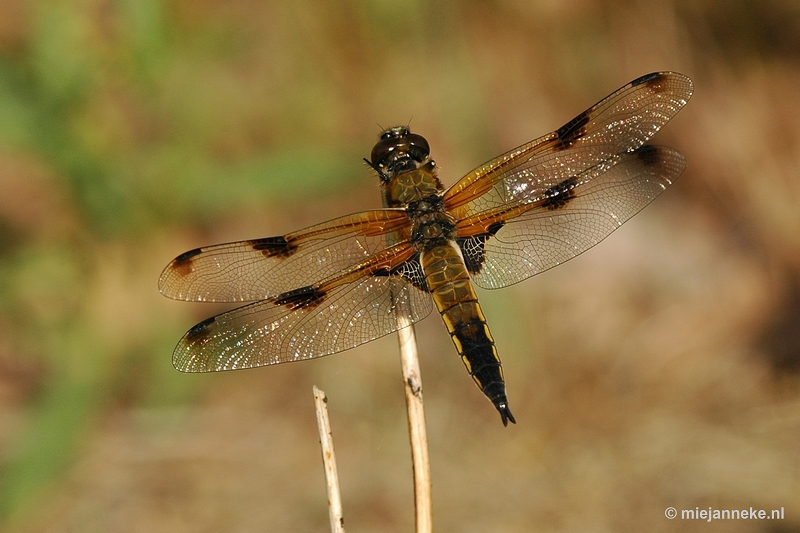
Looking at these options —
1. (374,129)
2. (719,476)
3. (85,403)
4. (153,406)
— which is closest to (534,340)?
(719,476)

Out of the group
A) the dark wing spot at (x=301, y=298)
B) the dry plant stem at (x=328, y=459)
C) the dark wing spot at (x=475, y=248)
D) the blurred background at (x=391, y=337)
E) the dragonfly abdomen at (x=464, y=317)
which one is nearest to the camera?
the dry plant stem at (x=328, y=459)

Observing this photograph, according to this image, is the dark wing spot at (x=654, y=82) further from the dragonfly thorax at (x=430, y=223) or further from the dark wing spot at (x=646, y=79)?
the dragonfly thorax at (x=430, y=223)

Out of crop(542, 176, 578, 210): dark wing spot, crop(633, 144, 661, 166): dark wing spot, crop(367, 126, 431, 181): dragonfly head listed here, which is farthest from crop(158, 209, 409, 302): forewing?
crop(633, 144, 661, 166): dark wing spot

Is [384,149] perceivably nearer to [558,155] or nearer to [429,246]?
[429,246]

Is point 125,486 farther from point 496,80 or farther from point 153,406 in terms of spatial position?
point 496,80

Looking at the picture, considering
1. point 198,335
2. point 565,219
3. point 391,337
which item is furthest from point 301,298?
point 391,337

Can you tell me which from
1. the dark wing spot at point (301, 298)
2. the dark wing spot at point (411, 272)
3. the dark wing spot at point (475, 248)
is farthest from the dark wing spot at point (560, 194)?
the dark wing spot at point (301, 298)
